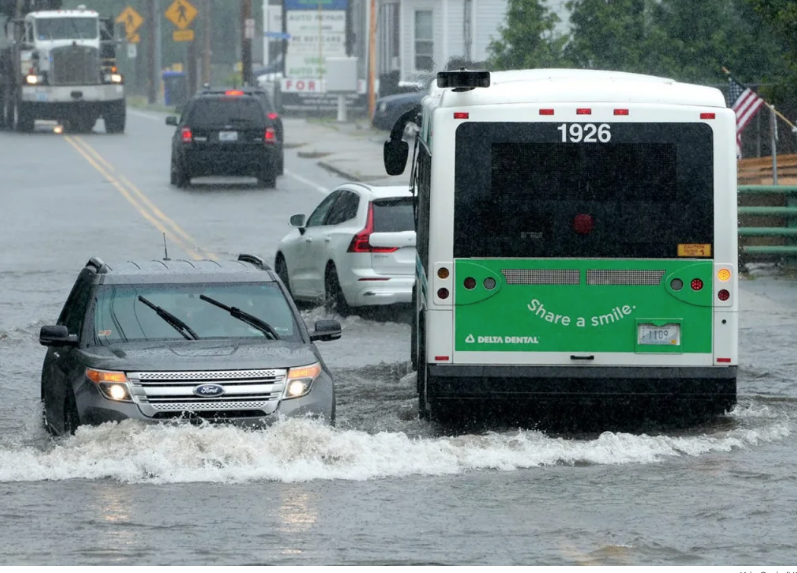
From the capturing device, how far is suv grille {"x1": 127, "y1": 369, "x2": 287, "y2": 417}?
34.2ft

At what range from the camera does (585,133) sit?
1170 centimetres

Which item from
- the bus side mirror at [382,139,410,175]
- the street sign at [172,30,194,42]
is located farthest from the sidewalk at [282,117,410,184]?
the bus side mirror at [382,139,410,175]

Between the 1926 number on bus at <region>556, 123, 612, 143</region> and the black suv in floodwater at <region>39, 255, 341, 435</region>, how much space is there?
2087 millimetres

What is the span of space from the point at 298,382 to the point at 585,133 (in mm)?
2725

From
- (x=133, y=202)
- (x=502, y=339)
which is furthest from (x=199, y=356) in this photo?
(x=133, y=202)

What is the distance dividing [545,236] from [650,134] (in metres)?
1.01

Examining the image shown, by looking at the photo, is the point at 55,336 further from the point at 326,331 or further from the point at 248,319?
the point at 326,331

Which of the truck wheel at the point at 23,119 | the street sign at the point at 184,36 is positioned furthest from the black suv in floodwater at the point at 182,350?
the street sign at the point at 184,36

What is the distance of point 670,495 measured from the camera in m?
9.66

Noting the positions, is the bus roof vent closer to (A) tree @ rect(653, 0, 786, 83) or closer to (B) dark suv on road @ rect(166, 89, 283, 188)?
(B) dark suv on road @ rect(166, 89, 283, 188)

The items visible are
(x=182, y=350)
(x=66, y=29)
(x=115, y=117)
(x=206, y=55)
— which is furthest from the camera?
(x=206, y=55)

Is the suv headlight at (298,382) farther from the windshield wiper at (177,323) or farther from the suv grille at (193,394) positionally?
the windshield wiper at (177,323)

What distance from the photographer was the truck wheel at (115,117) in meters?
51.2

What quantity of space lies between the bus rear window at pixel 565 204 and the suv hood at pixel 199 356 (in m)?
1.51
